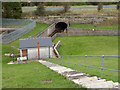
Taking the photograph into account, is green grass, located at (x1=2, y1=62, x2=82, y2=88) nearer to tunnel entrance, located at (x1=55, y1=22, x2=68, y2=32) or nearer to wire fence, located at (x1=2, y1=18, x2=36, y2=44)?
wire fence, located at (x1=2, y1=18, x2=36, y2=44)

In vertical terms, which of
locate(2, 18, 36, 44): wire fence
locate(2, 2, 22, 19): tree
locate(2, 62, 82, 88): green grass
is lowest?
locate(2, 62, 82, 88): green grass

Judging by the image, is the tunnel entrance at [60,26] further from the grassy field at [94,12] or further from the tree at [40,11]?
the grassy field at [94,12]

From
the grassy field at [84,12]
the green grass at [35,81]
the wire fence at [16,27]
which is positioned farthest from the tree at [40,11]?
the green grass at [35,81]

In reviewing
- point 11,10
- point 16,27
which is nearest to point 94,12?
point 11,10

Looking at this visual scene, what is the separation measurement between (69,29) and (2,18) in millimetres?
24493

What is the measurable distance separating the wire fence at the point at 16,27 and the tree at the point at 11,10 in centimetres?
259

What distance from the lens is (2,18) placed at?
5491cm

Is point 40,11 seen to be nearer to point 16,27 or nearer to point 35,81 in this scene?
point 16,27

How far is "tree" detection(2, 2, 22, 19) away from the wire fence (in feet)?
8.49

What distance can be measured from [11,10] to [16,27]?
28.2ft

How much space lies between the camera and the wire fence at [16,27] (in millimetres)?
37431

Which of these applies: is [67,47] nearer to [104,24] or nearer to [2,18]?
[104,24]

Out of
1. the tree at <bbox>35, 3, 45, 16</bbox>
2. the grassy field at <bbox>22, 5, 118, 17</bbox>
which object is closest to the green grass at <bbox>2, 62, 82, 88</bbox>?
the tree at <bbox>35, 3, 45, 16</bbox>

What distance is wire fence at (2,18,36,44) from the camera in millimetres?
37431
